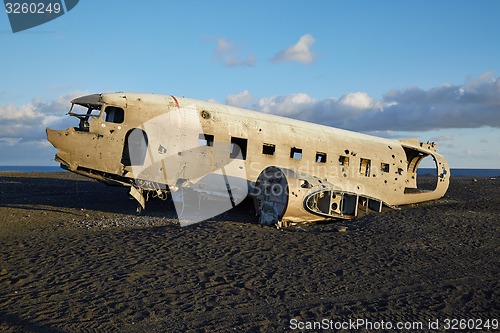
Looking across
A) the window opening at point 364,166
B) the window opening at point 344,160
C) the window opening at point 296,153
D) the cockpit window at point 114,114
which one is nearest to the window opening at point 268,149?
the window opening at point 296,153

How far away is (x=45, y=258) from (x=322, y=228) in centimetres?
935

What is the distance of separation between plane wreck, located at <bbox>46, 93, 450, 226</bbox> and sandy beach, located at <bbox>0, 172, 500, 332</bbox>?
119cm

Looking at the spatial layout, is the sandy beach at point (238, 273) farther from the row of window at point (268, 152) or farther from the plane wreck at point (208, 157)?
the row of window at point (268, 152)

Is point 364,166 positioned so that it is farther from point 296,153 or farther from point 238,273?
point 238,273

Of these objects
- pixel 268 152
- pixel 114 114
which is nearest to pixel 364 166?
pixel 268 152

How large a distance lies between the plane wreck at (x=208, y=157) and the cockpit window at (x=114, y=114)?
40mm

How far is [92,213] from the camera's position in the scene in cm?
1850

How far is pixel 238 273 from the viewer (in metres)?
9.96

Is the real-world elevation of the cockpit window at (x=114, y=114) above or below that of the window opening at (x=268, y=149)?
above

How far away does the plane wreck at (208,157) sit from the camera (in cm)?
1571

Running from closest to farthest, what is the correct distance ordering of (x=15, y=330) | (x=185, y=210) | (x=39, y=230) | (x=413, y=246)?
(x=15, y=330), (x=413, y=246), (x=39, y=230), (x=185, y=210)

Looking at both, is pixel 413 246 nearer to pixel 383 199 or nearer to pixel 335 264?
pixel 335 264

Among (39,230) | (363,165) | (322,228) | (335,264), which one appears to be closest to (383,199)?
(363,165)

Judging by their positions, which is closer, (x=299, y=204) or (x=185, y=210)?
(x=299, y=204)
